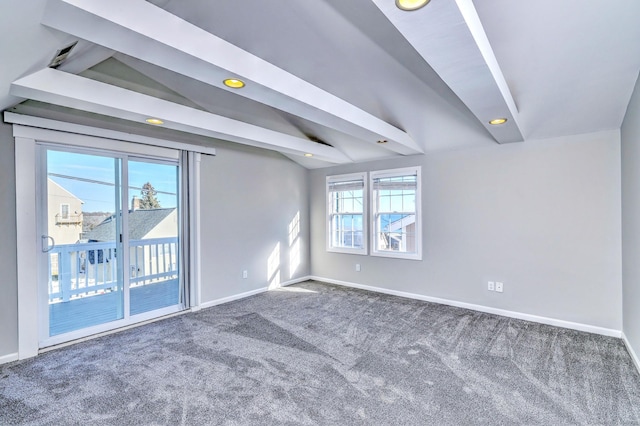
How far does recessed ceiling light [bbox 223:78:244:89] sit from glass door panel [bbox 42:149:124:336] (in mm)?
2189

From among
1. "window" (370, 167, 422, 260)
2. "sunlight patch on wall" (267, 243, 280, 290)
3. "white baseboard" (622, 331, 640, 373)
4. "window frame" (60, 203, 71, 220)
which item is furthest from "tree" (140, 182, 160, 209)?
"white baseboard" (622, 331, 640, 373)

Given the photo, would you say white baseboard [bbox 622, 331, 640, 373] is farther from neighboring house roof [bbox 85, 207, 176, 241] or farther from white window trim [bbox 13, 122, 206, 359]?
white window trim [bbox 13, 122, 206, 359]

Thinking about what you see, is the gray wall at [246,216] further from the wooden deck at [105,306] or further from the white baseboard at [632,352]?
the white baseboard at [632,352]

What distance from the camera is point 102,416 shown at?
2.07m

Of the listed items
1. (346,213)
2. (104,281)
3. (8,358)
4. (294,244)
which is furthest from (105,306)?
(346,213)

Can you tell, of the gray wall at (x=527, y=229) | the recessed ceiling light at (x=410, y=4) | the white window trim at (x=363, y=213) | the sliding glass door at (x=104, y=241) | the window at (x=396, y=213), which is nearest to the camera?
the recessed ceiling light at (x=410, y=4)

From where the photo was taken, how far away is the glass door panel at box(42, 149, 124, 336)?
126 inches

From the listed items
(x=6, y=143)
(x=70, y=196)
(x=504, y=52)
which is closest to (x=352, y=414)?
(x=504, y=52)

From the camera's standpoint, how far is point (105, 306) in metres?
3.62

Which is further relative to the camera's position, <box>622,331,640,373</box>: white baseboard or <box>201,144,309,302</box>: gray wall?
<box>201,144,309,302</box>: gray wall

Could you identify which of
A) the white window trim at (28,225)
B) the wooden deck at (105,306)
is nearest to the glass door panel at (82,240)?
the wooden deck at (105,306)

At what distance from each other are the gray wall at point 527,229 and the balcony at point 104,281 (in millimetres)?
3335

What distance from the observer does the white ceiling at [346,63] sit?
164cm

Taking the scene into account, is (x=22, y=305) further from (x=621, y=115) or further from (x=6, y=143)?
(x=621, y=115)
